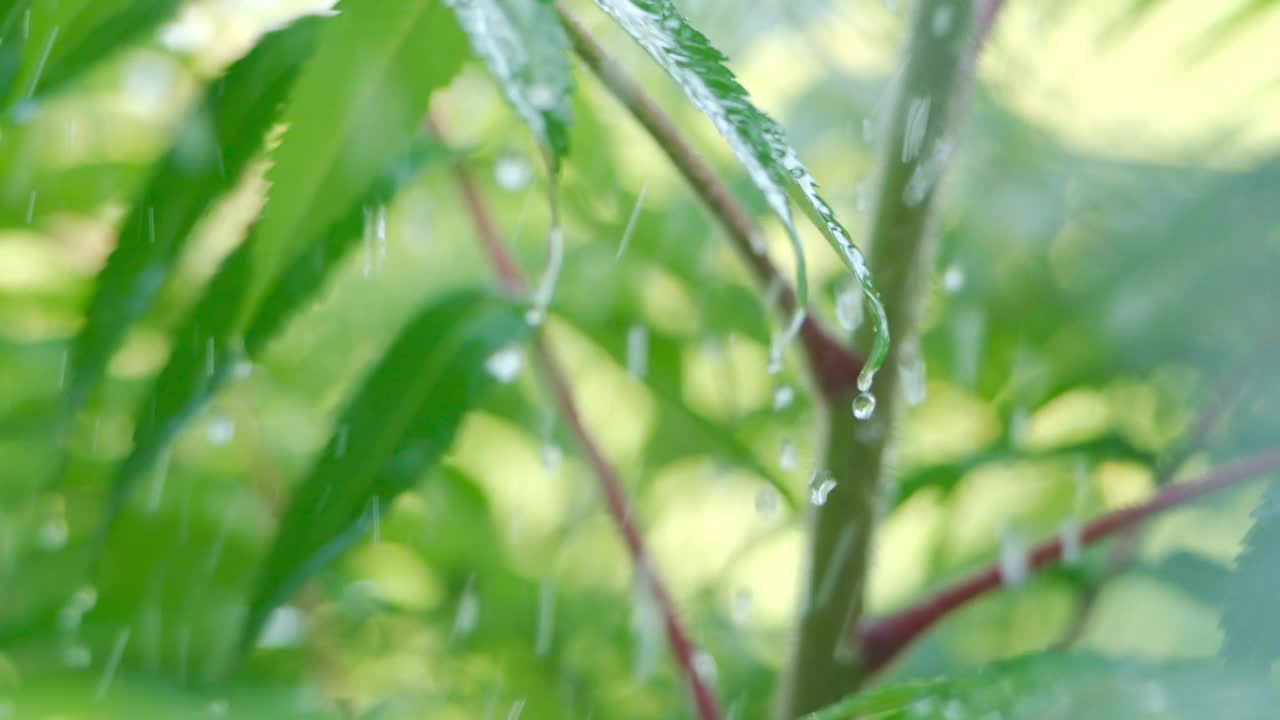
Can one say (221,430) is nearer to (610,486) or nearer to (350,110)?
(610,486)

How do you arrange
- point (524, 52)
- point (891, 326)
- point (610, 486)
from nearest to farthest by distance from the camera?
point (524, 52)
point (891, 326)
point (610, 486)

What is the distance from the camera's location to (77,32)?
Answer: 0.37m

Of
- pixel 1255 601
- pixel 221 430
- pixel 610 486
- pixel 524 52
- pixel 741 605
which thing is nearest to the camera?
pixel 524 52

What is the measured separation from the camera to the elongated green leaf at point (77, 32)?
1.22ft

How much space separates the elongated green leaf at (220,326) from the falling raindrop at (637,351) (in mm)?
245

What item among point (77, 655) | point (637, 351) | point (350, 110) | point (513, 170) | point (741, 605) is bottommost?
point (741, 605)

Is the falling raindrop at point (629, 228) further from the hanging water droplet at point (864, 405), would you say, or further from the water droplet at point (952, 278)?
the hanging water droplet at point (864, 405)

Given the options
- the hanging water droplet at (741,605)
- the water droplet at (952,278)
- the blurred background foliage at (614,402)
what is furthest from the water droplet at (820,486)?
the hanging water droplet at (741,605)

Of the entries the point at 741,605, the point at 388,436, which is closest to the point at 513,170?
the point at 388,436

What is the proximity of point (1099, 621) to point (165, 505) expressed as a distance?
535 mm

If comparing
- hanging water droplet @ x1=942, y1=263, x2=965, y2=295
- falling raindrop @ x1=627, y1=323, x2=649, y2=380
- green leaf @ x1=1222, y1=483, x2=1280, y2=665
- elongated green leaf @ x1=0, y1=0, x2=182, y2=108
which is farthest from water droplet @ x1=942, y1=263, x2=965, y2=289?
elongated green leaf @ x1=0, y1=0, x2=182, y2=108

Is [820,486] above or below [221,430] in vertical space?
above

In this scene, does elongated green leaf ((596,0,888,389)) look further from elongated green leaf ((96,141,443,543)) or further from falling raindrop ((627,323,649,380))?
falling raindrop ((627,323,649,380))

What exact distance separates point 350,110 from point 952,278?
347 millimetres
